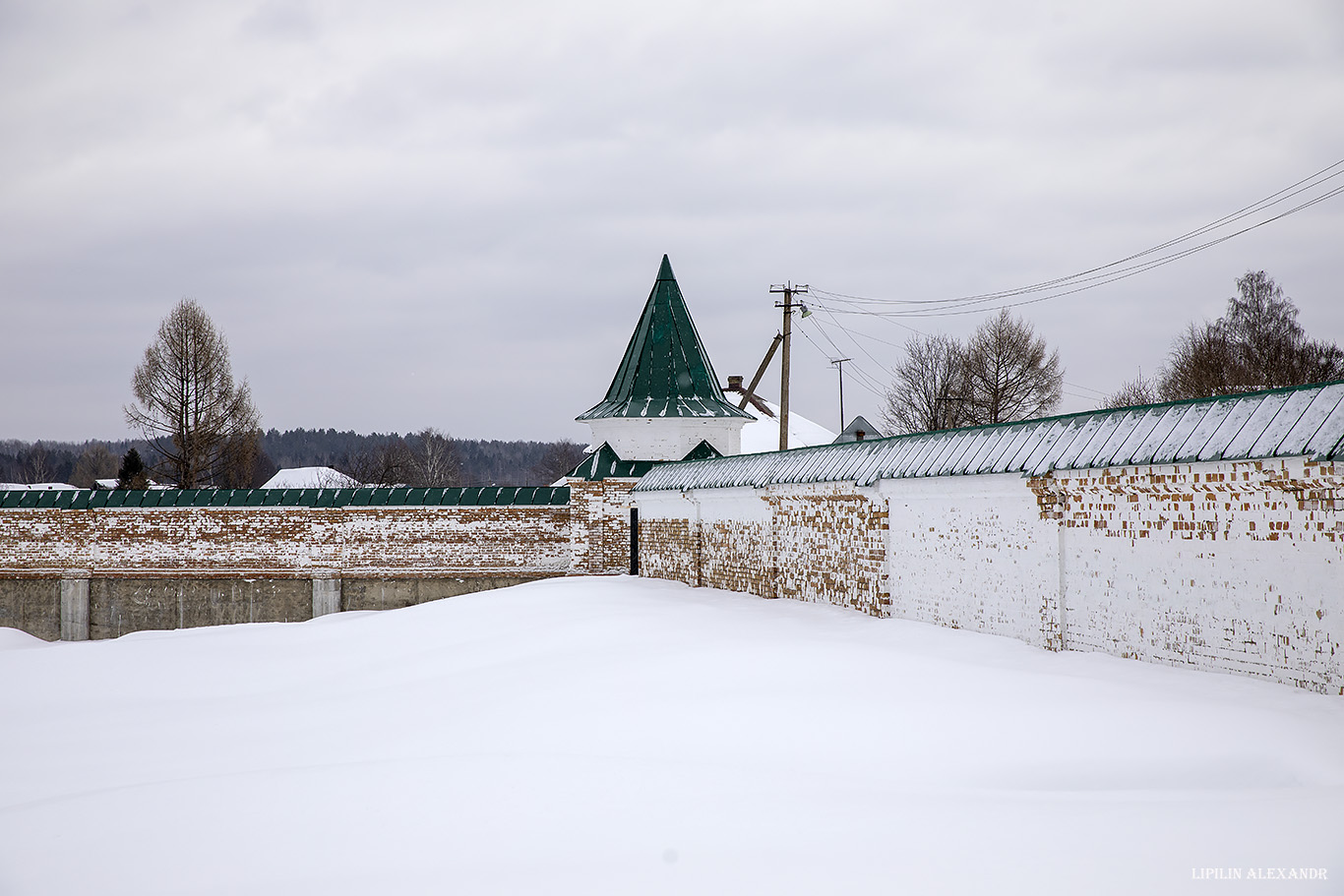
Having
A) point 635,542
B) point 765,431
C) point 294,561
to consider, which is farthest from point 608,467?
point 765,431

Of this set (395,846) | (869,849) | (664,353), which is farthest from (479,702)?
(664,353)

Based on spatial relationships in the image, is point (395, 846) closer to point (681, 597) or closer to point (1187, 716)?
point (1187, 716)

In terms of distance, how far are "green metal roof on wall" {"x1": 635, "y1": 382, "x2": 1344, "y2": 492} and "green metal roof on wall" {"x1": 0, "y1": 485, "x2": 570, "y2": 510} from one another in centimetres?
891

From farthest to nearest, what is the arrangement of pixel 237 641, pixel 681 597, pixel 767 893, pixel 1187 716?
pixel 681 597, pixel 237 641, pixel 1187 716, pixel 767 893

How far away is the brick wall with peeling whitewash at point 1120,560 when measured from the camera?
5.73 metres

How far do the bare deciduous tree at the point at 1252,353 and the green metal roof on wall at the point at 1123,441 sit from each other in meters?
28.3

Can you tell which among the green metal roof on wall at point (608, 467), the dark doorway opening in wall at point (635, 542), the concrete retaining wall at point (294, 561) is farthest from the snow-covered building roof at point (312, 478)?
the dark doorway opening in wall at point (635, 542)

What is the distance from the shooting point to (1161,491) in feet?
22.1

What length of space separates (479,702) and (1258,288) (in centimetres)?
3783

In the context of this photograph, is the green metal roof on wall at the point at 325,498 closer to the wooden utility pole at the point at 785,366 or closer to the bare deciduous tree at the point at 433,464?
the wooden utility pole at the point at 785,366

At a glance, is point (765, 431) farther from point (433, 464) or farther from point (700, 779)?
point (700, 779)

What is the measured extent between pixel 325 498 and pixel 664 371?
755 cm

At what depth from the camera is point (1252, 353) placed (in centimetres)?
3566

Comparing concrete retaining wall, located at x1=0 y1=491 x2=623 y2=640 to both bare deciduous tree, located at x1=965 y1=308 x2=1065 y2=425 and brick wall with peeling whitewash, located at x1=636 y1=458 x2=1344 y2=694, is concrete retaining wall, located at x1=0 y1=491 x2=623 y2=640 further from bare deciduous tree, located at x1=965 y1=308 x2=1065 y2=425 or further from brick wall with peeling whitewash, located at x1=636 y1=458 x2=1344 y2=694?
bare deciduous tree, located at x1=965 y1=308 x2=1065 y2=425
